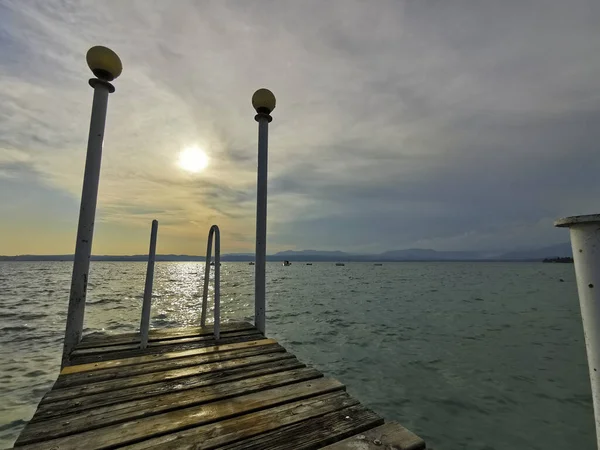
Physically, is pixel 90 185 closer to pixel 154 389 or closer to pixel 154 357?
pixel 154 357

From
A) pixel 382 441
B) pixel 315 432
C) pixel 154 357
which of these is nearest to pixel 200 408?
pixel 315 432

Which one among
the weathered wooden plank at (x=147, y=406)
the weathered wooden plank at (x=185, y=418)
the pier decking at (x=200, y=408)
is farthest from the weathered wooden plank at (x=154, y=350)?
the weathered wooden plank at (x=185, y=418)

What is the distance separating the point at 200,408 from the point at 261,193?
393cm

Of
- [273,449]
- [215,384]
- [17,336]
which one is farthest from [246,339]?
[17,336]

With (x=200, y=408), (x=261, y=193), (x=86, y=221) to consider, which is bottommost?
(x=200, y=408)

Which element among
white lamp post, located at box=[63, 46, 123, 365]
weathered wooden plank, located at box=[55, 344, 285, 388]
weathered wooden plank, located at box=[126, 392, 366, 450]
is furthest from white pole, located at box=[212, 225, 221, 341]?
weathered wooden plank, located at box=[126, 392, 366, 450]

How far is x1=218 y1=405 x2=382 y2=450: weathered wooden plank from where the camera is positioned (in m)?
2.06

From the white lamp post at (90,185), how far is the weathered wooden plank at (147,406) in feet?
7.86

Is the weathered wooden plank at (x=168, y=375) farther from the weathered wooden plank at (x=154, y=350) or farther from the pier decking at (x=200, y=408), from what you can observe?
the weathered wooden plank at (x=154, y=350)

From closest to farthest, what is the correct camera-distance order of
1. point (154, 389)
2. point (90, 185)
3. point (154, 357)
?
point (154, 389), point (154, 357), point (90, 185)

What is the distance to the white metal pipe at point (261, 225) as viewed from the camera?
5570mm

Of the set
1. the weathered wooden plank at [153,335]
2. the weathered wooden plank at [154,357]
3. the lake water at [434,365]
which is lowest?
the lake water at [434,365]

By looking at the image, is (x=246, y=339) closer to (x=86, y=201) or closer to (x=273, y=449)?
(x=273, y=449)

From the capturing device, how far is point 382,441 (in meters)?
2.10
